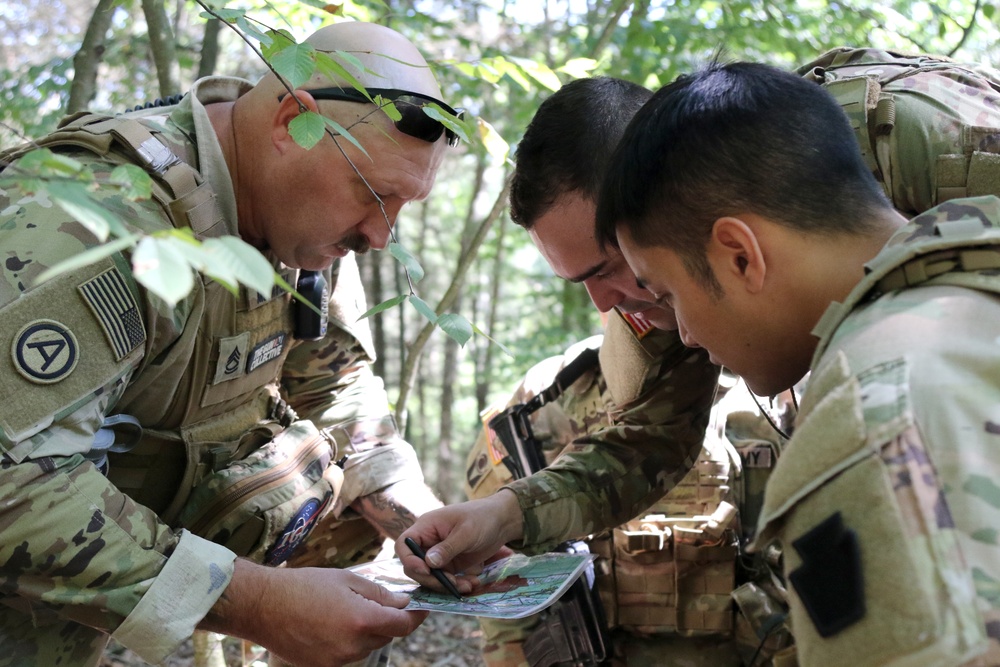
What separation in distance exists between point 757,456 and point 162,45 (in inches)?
115

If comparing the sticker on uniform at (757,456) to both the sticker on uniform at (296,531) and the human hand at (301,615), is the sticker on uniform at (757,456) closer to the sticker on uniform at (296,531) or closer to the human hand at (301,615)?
the sticker on uniform at (296,531)

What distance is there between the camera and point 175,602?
212 cm

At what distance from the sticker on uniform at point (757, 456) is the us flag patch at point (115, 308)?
7.27 feet

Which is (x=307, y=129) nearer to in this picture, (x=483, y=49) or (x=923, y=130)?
(x=923, y=130)

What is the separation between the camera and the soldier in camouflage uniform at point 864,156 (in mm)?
2268

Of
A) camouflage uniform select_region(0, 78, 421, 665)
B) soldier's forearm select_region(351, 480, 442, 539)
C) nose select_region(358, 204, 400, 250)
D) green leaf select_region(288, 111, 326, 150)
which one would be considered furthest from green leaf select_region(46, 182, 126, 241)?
soldier's forearm select_region(351, 480, 442, 539)

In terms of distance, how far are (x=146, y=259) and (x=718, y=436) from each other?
9.31 ft

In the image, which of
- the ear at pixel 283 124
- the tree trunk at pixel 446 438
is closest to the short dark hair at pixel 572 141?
the ear at pixel 283 124

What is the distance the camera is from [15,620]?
2387mm

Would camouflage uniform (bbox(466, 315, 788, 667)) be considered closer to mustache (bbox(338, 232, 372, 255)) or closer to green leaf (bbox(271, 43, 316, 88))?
mustache (bbox(338, 232, 372, 255))

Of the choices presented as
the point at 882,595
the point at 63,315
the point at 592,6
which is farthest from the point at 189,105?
the point at 592,6

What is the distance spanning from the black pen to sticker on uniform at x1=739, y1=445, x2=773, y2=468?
1.48 m

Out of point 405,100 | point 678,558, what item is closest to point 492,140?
point 405,100

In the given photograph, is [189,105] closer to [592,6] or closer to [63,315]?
[63,315]
